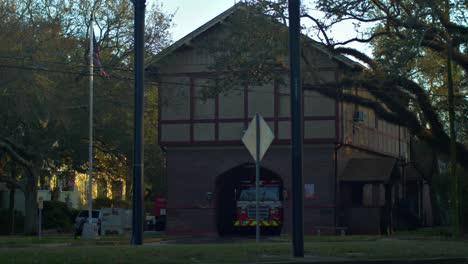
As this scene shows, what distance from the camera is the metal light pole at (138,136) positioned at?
735 inches

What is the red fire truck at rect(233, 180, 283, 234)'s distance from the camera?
38875 millimetres

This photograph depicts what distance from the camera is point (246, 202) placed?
38938mm

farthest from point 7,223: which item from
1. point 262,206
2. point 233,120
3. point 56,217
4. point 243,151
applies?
point 262,206

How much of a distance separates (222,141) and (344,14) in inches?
563

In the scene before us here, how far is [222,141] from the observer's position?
39750 millimetres

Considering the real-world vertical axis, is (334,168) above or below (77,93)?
below

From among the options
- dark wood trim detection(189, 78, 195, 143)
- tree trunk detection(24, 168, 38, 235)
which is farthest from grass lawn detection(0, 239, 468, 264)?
tree trunk detection(24, 168, 38, 235)

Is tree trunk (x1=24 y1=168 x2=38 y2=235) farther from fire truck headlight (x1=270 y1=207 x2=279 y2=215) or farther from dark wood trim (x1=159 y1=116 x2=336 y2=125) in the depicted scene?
fire truck headlight (x1=270 y1=207 x2=279 y2=215)

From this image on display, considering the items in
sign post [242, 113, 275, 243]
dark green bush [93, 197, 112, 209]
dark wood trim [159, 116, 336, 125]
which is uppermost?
dark wood trim [159, 116, 336, 125]

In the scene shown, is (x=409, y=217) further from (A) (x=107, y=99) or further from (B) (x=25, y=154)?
(B) (x=25, y=154)

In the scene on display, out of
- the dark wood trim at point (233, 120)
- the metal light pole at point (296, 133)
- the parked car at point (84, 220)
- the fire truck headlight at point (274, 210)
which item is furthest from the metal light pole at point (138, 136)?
the parked car at point (84, 220)

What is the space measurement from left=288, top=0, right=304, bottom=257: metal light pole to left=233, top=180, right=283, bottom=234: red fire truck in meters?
22.0

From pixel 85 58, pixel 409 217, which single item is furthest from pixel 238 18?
pixel 409 217

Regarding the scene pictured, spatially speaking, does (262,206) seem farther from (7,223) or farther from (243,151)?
(7,223)
